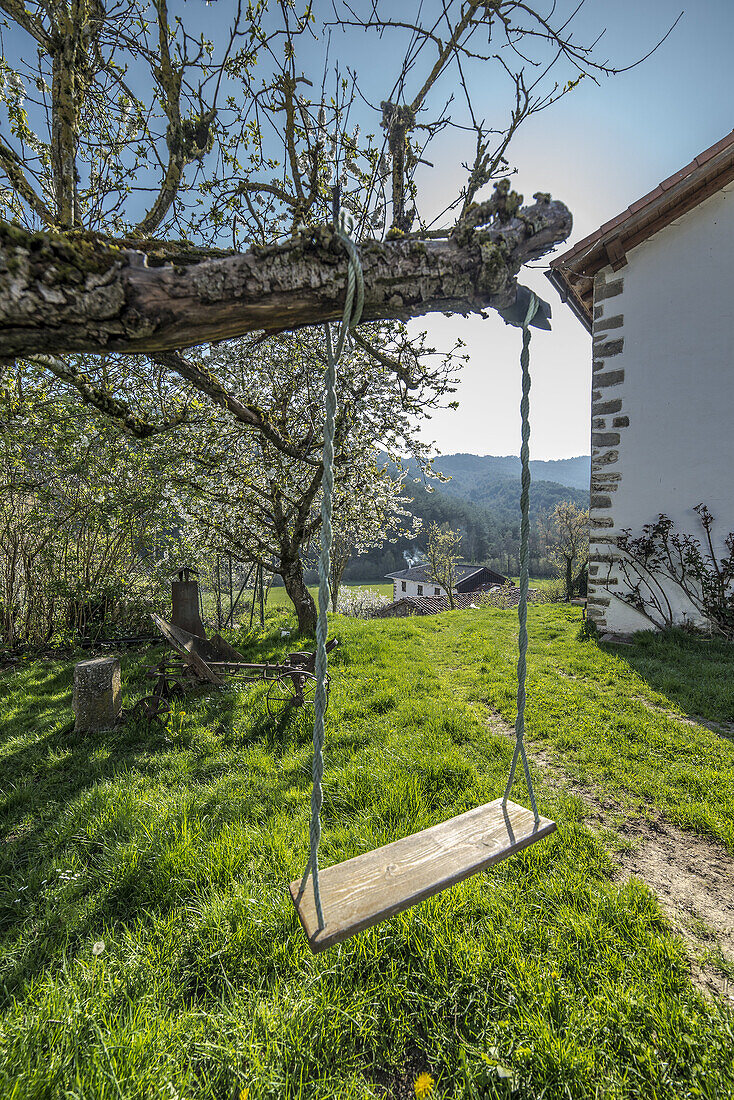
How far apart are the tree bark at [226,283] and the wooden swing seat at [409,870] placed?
2075mm

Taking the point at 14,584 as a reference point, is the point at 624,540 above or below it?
above

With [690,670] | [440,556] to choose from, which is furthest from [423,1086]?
[440,556]

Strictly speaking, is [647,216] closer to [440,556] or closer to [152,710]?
[152,710]

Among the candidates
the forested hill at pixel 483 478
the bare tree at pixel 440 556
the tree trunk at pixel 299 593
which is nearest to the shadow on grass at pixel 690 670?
the tree trunk at pixel 299 593

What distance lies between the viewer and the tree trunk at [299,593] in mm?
8102

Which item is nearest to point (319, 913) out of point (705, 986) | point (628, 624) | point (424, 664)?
point (705, 986)

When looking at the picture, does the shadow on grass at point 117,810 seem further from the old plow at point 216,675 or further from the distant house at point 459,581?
the distant house at point 459,581

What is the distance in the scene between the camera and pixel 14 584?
744cm

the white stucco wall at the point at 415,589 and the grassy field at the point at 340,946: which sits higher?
the grassy field at the point at 340,946

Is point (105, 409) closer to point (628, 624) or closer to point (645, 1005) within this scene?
point (645, 1005)

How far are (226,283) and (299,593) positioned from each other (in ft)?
23.3

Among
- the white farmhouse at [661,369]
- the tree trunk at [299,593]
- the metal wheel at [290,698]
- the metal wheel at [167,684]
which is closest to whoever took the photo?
the metal wheel at [290,698]

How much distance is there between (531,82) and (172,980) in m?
6.02

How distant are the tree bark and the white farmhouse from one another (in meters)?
5.22
